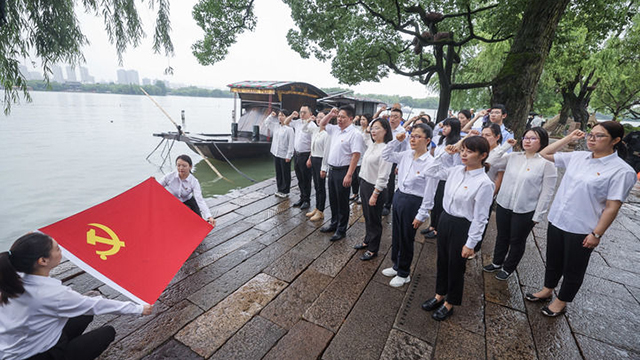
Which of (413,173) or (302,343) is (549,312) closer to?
(413,173)

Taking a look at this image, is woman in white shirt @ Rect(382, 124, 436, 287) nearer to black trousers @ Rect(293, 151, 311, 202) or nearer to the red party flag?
the red party flag

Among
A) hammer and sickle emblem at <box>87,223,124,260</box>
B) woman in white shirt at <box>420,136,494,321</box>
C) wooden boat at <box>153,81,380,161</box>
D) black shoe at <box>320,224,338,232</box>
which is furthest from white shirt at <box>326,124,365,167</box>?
wooden boat at <box>153,81,380,161</box>

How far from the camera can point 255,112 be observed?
12.6 meters

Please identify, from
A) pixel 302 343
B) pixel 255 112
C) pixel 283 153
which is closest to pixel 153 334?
pixel 302 343

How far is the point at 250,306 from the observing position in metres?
2.53

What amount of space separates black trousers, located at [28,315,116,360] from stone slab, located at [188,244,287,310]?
0.79m

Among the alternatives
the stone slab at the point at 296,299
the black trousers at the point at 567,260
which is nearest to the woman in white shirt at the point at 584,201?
the black trousers at the point at 567,260

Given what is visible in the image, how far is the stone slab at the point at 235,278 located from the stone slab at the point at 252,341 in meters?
0.47

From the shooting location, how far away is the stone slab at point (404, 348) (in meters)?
2.08

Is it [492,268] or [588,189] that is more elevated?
[588,189]

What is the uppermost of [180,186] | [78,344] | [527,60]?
[527,60]

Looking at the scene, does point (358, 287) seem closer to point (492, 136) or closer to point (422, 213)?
point (422, 213)

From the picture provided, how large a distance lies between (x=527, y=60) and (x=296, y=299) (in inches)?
234

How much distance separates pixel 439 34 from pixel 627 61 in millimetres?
11996
